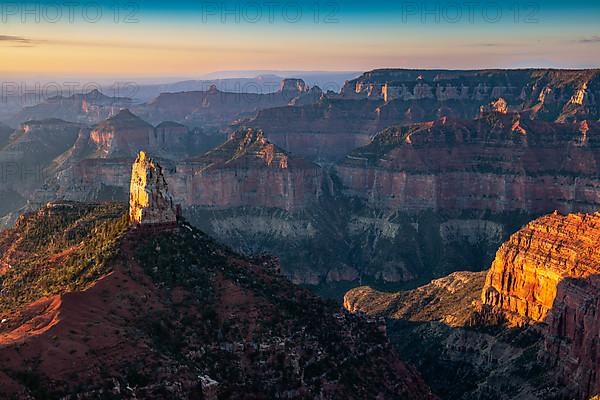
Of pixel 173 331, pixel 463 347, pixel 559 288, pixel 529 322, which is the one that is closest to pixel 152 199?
pixel 173 331

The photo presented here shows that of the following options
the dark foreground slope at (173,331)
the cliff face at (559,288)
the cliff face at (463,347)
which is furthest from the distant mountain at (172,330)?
the cliff face at (463,347)

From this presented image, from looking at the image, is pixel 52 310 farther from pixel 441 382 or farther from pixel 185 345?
pixel 441 382

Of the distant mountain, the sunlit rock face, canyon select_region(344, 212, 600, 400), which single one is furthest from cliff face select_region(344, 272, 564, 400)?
the sunlit rock face

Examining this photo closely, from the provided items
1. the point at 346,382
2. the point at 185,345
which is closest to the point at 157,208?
the point at 185,345

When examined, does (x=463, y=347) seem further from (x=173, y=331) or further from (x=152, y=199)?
(x=173, y=331)

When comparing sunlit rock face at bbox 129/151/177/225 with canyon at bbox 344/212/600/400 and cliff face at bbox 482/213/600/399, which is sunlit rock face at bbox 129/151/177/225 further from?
cliff face at bbox 482/213/600/399
